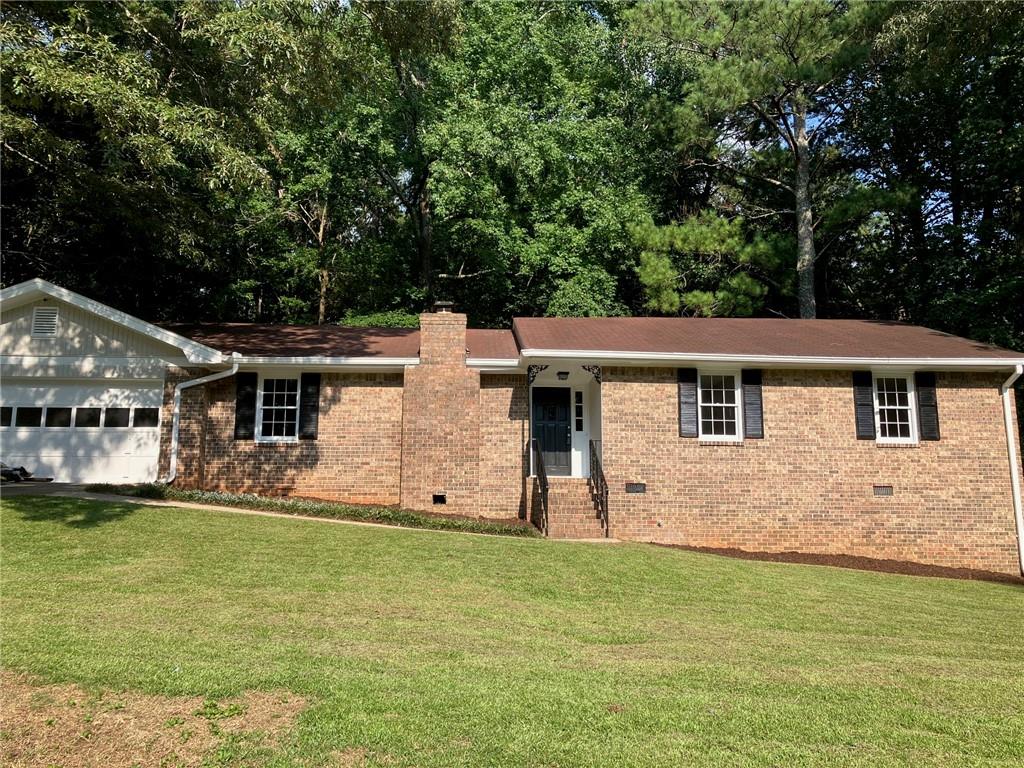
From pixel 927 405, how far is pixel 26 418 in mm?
18557

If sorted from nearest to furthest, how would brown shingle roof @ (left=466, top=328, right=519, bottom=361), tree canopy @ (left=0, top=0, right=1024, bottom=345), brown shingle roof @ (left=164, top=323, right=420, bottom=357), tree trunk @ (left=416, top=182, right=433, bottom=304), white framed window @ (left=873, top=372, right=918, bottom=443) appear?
white framed window @ (left=873, top=372, right=918, bottom=443)
brown shingle roof @ (left=466, top=328, right=519, bottom=361)
brown shingle roof @ (left=164, top=323, right=420, bottom=357)
tree canopy @ (left=0, top=0, right=1024, bottom=345)
tree trunk @ (left=416, top=182, right=433, bottom=304)

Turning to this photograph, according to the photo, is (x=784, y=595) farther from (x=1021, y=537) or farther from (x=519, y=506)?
(x=1021, y=537)

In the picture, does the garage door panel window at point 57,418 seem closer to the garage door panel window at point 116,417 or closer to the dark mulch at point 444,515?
the garage door panel window at point 116,417

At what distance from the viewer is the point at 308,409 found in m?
14.4

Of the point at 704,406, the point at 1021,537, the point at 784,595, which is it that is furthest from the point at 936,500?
the point at 784,595

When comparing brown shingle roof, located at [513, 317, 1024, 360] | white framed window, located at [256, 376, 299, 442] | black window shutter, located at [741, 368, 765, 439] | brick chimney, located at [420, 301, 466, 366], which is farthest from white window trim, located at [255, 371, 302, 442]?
black window shutter, located at [741, 368, 765, 439]

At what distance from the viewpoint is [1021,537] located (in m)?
13.1

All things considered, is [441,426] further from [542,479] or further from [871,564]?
[871,564]

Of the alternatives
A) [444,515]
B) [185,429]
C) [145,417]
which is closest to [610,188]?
[444,515]

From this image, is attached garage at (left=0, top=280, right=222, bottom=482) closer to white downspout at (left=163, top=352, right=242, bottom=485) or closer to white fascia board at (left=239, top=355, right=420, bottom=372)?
white downspout at (left=163, top=352, right=242, bottom=485)

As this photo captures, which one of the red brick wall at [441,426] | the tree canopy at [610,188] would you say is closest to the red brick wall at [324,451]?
the red brick wall at [441,426]

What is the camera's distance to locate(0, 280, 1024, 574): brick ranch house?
1320 centimetres

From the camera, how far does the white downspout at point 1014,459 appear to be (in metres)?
13.1

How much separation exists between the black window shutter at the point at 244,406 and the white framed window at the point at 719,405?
9.18 m
